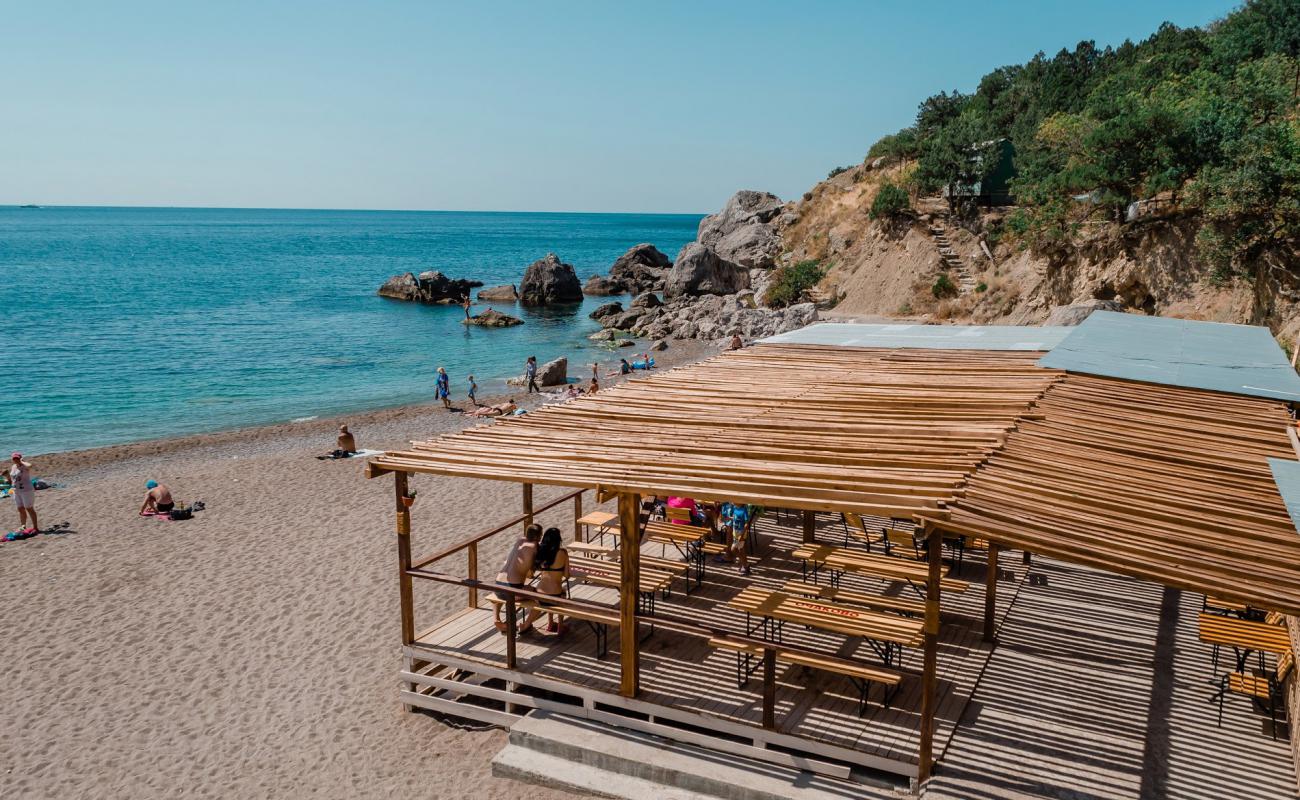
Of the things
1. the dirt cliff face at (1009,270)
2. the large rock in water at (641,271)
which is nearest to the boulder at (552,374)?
the dirt cliff face at (1009,270)

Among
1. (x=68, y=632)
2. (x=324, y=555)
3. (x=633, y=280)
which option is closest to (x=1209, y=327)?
(x=324, y=555)

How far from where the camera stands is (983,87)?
69.1 meters

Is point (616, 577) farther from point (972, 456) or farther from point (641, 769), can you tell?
point (972, 456)

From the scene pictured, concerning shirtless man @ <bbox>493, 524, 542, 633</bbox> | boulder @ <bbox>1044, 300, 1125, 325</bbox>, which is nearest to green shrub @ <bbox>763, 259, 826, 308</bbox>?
boulder @ <bbox>1044, 300, 1125, 325</bbox>

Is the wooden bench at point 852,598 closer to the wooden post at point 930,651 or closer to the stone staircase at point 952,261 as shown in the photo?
the wooden post at point 930,651

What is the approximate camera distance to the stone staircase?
119 ft

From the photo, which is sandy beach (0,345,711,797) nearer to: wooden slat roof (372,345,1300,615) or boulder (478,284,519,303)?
wooden slat roof (372,345,1300,615)

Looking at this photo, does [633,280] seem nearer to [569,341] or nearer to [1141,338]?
[569,341]

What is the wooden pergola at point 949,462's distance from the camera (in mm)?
5672

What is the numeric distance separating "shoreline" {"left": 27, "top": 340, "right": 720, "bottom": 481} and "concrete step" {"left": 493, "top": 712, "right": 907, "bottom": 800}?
660 inches

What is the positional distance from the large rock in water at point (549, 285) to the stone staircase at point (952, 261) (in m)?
28.6

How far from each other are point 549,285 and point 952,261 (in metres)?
31.1

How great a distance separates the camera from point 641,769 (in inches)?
294

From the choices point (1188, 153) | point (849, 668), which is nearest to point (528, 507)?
point (849, 668)
